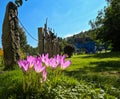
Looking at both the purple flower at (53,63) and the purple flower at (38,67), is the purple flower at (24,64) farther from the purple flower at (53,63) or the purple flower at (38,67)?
the purple flower at (53,63)

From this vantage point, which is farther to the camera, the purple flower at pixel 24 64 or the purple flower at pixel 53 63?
the purple flower at pixel 53 63

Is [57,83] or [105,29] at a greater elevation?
[105,29]

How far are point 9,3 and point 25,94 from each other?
8.24 meters

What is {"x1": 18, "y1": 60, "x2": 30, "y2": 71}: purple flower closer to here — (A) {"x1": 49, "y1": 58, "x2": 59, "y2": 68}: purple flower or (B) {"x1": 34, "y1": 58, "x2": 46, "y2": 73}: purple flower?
(B) {"x1": 34, "y1": 58, "x2": 46, "y2": 73}: purple flower

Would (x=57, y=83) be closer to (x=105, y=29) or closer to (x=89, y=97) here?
(x=89, y=97)

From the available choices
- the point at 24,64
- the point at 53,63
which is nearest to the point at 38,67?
the point at 24,64

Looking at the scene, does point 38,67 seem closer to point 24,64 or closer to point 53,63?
point 24,64

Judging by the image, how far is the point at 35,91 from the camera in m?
6.21

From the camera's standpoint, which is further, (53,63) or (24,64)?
(53,63)

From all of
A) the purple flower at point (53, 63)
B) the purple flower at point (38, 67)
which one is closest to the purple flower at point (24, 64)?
the purple flower at point (38, 67)

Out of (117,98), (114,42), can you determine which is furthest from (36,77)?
(114,42)

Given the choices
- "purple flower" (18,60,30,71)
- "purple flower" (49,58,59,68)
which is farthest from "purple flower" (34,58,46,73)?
"purple flower" (49,58,59,68)

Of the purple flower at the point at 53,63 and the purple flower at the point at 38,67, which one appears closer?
the purple flower at the point at 38,67

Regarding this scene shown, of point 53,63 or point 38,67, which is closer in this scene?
point 38,67
